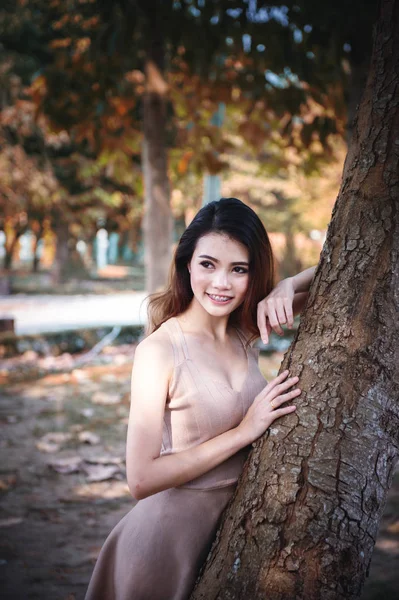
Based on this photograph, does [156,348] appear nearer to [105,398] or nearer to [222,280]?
[222,280]

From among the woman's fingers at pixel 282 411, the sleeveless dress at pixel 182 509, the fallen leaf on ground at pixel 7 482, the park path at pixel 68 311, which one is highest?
the woman's fingers at pixel 282 411

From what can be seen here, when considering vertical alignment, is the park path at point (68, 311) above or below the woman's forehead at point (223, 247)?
below

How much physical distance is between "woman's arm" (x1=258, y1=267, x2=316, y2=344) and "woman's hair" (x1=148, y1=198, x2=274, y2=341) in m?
0.08


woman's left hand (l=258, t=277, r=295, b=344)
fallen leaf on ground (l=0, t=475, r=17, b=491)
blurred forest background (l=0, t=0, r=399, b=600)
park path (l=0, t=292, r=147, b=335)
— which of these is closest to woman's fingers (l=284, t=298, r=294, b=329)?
woman's left hand (l=258, t=277, r=295, b=344)

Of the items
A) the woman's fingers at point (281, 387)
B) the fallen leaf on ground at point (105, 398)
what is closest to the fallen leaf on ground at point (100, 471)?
the fallen leaf on ground at point (105, 398)

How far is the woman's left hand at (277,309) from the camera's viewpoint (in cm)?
175

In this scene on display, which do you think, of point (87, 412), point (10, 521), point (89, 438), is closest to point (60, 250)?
point (87, 412)

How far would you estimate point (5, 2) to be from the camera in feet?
48.3

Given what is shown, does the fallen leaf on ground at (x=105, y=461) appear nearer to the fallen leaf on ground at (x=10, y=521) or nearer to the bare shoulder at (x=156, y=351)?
the fallen leaf on ground at (x=10, y=521)

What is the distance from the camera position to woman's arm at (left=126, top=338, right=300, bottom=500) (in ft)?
5.15

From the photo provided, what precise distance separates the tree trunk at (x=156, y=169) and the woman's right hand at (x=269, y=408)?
475 cm

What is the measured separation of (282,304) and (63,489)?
9.41 ft

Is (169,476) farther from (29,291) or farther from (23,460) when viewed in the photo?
(29,291)

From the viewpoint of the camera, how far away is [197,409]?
1684 millimetres
